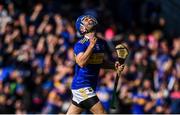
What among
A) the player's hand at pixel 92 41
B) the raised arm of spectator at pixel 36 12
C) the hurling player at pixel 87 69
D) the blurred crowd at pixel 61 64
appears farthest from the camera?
the raised arm of spectator at pixel 36 12

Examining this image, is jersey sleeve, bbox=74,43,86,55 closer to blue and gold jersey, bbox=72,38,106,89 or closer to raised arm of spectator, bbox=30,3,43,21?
blue and gold jersey, bbox=72,38,106,89

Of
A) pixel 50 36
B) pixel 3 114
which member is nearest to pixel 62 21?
pixel 50 36

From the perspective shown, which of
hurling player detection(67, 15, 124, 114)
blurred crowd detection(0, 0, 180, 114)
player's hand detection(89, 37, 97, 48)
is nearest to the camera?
player's hand detection(89, 37, 97, 48)

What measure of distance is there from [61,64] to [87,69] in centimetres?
703

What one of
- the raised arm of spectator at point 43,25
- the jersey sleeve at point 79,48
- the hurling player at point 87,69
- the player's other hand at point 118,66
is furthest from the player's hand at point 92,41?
the raised arm of spectator at point 43,25

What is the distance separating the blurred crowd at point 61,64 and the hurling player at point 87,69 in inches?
228

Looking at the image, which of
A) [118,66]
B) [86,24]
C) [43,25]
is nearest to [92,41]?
[86,24]

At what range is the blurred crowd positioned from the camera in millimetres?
17031

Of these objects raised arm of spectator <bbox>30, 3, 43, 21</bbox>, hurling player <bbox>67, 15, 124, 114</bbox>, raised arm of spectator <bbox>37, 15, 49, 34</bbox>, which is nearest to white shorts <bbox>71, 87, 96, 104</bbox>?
hurling player <bbox>67, 15, 124, 114</bbox>

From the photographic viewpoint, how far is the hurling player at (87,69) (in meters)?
10.7

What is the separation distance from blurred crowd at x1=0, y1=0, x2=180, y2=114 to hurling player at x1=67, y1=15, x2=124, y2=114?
228 inches

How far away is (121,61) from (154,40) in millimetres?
7868

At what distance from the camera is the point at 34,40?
18484mm

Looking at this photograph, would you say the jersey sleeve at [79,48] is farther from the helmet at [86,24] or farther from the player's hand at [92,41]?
the helmet at [86,24]
